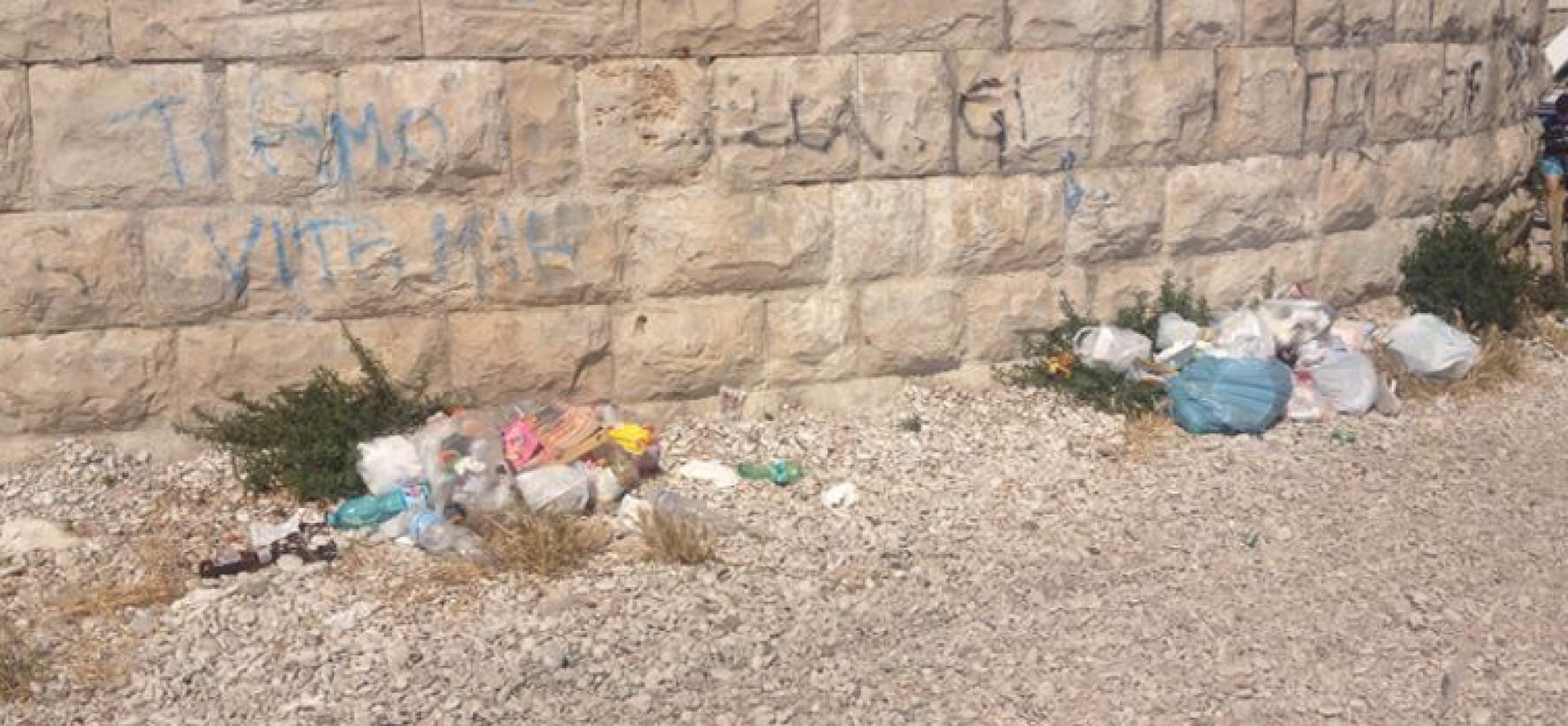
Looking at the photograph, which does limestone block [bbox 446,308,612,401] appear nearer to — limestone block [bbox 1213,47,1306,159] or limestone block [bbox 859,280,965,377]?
limestone block [bbox 859,280,965,377]

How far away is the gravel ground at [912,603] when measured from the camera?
14.0 ft

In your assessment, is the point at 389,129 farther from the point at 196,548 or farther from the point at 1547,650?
the point at 1547,650

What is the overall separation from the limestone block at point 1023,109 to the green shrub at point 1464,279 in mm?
2621

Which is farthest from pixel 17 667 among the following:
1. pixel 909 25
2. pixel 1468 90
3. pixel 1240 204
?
pixel 1468 90

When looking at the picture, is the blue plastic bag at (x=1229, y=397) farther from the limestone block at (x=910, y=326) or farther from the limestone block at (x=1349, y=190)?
the limestone block at (x=1349, y=190)

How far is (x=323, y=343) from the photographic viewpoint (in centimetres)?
596

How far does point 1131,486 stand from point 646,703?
2.64m

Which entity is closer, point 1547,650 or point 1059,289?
point 1547,650

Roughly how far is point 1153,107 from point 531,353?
3226 mm

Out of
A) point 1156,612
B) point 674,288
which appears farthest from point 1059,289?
point 1156,612

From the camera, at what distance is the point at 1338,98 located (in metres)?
7.82

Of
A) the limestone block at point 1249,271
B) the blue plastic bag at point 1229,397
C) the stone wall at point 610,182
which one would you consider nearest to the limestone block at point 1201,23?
the stone wall at point 610,182

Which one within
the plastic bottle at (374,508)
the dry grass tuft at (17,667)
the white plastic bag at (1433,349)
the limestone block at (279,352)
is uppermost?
the limestone block at (279,352)

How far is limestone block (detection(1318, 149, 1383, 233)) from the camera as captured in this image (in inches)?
310
